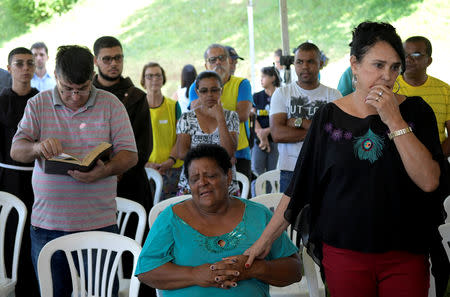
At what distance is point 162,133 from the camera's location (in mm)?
4402

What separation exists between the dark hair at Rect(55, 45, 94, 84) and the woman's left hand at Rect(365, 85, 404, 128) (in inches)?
51.6

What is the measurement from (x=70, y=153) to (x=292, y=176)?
3.48 ft

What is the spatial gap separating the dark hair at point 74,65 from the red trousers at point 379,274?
1.33 meters

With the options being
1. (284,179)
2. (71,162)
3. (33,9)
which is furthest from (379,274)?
(33,9)

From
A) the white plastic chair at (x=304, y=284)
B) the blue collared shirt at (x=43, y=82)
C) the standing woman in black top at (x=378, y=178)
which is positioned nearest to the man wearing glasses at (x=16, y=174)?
the white plastic chair at (x=304, y=284)

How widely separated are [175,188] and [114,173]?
1764mm

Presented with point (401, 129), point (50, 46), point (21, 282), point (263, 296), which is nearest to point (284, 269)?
point (263, 296)

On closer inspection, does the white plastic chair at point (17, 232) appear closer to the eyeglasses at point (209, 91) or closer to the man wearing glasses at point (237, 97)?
the eyeglasses at point (209, 91)

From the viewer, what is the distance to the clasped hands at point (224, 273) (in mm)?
1951

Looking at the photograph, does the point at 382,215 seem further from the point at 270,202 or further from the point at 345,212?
the point at 270,202

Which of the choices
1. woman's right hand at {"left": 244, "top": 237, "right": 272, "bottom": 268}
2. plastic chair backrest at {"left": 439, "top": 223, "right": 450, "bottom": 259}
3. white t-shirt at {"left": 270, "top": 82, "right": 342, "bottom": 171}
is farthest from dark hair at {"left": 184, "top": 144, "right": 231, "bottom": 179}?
white t-shirt at {"left": 270, "top": 82, "right": 342, "bottom": 171}

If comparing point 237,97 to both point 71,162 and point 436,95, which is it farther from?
point 71,162

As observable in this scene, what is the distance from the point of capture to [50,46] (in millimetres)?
10945

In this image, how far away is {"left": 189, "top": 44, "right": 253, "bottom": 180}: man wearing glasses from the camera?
160 inches
